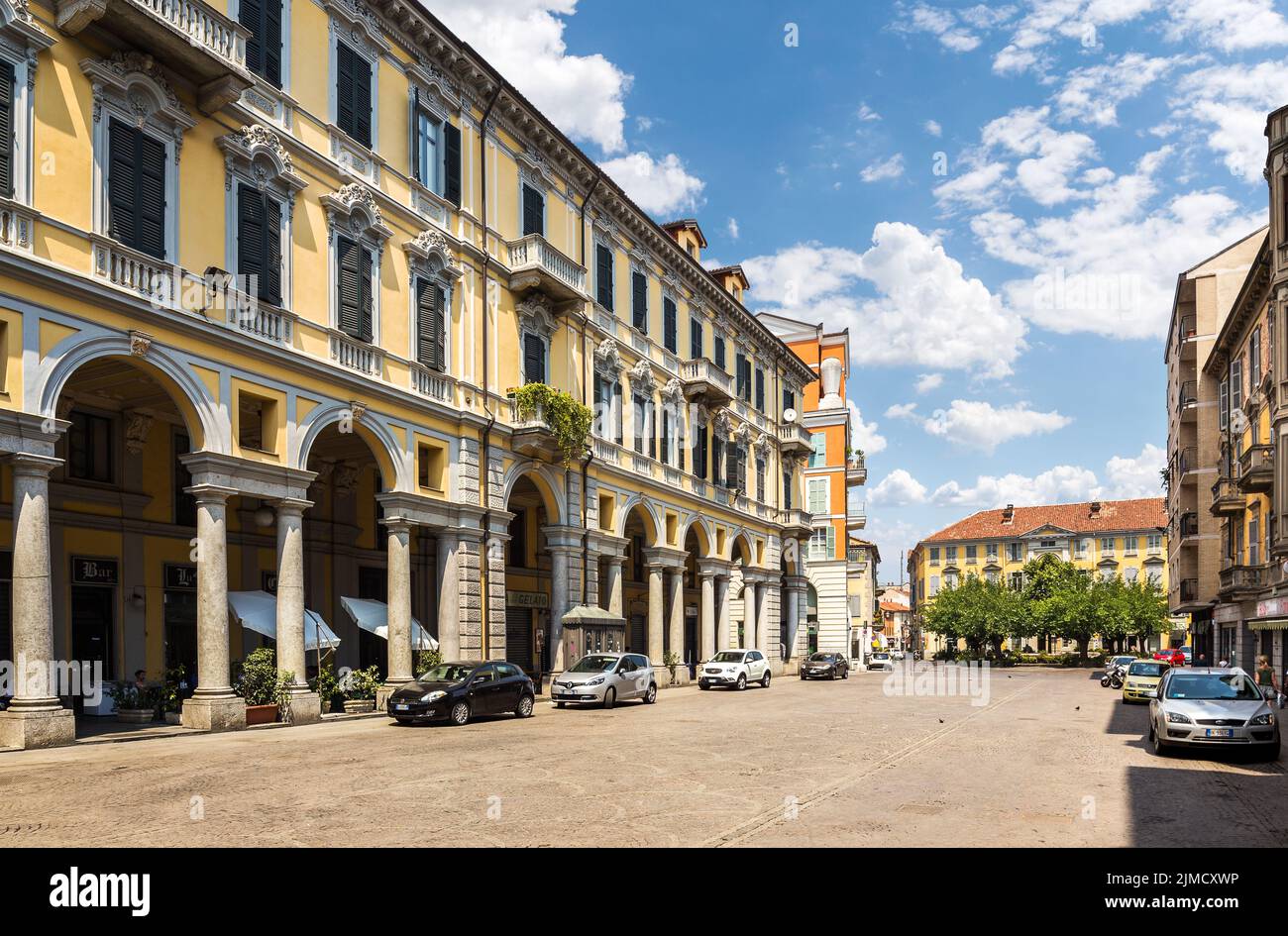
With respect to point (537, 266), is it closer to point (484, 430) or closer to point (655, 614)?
point (484, 430)

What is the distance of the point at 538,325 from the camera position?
3128 cm

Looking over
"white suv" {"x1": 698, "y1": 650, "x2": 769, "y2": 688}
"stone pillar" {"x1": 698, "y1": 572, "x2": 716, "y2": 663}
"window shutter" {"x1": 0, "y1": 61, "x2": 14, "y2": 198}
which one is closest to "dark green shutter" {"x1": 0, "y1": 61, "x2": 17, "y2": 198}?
"window shutter" {"x1": 0, "y1": 61, "x2": 14, "y2": 198}

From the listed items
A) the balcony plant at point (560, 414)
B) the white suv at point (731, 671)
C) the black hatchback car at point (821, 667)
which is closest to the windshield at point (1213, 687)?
the balcony plant at point (560, 414)

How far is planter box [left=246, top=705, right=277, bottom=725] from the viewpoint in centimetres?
1986

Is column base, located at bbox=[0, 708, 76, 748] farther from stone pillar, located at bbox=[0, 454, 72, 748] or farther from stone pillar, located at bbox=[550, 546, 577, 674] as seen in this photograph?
stone pillar, located at bbox=[550, 546, 577, 674]

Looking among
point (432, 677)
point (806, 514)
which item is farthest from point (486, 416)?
point (806, 514)

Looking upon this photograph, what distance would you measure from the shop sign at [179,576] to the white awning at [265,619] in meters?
1.52

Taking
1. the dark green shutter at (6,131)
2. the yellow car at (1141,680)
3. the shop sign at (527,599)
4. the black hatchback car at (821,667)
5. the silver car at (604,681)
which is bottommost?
the black hatchback car at (821,667)

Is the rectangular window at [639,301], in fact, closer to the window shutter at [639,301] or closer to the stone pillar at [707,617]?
the window shutter at [639,301]

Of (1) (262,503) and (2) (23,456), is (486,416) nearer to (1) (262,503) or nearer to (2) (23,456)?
(1) (262,503)

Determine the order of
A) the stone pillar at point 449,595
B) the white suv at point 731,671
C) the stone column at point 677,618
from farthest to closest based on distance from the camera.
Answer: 1. the stone column at point 677,618
2. the white suv at point 731,671
3. the stone pillar at point 449,595

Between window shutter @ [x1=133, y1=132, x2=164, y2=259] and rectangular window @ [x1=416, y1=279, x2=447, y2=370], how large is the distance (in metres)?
7.77

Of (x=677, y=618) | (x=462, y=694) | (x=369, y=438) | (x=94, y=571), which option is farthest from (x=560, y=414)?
(x=677, y=618)

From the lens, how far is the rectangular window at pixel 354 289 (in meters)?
23.7
